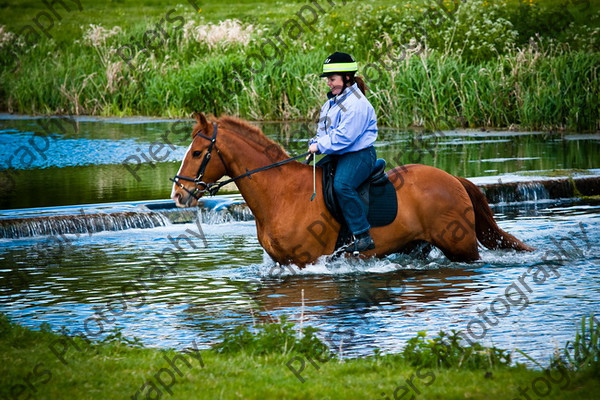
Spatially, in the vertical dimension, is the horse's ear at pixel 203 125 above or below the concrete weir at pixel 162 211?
above

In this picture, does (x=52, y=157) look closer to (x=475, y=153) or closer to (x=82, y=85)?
(x=82, y=85)

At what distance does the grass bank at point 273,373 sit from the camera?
5531mm

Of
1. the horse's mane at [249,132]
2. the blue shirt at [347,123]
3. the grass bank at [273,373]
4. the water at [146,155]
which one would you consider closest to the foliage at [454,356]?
the grass bank at [273,373]

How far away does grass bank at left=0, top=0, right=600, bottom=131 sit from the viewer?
2156cm

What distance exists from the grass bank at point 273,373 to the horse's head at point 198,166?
2593mm

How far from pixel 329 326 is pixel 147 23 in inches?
1125

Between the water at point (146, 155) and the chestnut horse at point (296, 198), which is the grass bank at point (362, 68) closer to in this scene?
the water at point (146, 155)

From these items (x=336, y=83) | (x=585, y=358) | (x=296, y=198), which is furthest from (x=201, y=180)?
(x=585, y=358)

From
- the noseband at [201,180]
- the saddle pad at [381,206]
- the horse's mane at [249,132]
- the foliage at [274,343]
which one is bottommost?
the foliage at [274,343]

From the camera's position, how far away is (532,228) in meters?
12.2

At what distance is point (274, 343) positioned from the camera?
655cm

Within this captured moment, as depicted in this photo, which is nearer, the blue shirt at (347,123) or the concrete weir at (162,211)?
the blue shirt at (347,123)

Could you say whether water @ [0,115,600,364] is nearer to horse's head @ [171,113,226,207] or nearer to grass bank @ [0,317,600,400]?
→ grass bank @ [0,317,600,400]

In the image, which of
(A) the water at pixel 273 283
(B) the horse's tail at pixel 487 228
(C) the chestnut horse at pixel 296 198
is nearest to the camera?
(A) the water at pixel 273 283
